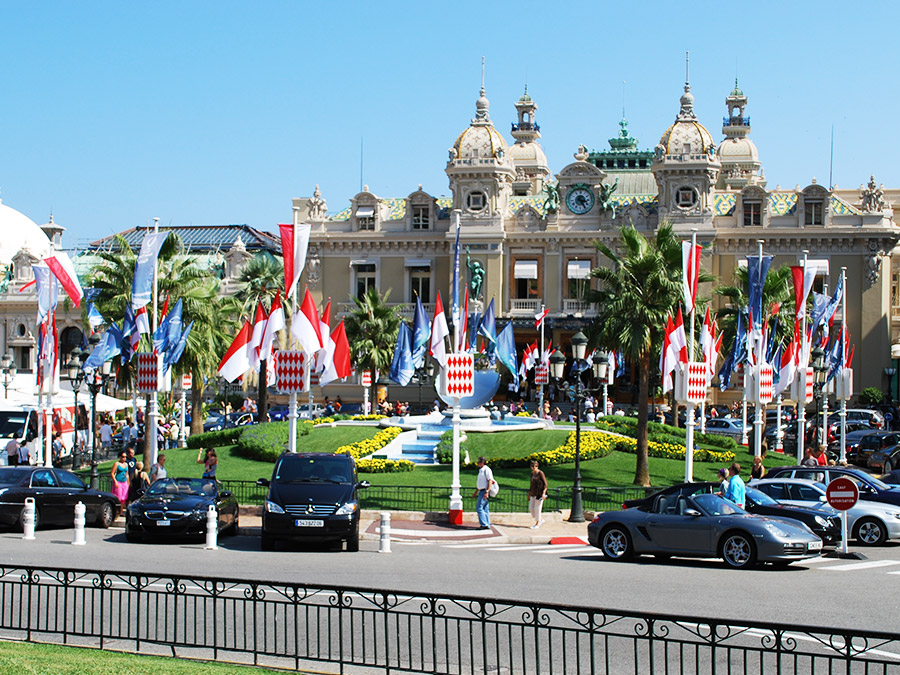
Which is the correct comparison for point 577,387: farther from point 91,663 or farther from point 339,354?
point 91,663

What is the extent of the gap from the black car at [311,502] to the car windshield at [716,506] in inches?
249

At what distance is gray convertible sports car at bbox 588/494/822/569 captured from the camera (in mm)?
18414

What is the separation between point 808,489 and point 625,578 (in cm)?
838

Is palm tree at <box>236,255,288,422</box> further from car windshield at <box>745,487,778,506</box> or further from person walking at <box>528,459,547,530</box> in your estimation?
car windshield at <box>745,487,778,506</box>

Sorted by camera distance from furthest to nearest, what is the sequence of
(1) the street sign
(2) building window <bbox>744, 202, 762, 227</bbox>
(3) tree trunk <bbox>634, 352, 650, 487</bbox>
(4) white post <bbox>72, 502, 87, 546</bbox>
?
1. (2) building window <bbox>744, 202, 762, 227</bbox>
2. (3) tree trunk <bbox>634, 352, 650, 487</bbox>
3. (4) white post <bbox>72, 502, 87, 546</bbox>
4. (1) the street sign

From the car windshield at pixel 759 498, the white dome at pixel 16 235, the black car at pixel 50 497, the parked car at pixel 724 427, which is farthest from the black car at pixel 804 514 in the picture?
the white dome at pixel 16 235

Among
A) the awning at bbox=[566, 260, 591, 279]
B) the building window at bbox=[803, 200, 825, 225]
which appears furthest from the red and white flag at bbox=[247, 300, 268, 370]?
the building window at bbox=[803, 200, 825, 225]

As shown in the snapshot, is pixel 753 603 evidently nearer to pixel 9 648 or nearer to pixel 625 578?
pixel 625 578

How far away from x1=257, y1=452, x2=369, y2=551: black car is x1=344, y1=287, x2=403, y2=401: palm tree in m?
32.5

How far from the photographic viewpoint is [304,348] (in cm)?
2677

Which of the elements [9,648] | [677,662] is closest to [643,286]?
[677,662]

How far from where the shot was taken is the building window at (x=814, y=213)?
65.9 m

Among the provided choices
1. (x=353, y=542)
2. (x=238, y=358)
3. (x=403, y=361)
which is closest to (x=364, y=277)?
(x=403, y=361)

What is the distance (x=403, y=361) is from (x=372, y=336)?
49.7ft
